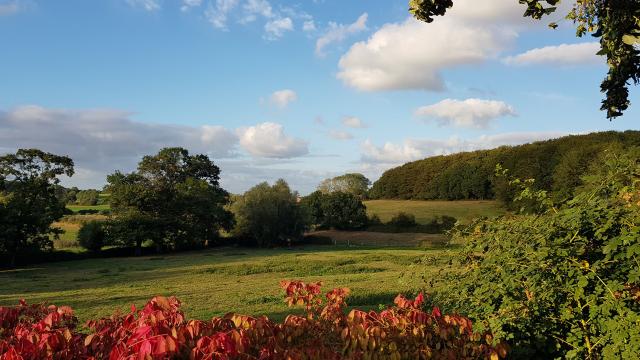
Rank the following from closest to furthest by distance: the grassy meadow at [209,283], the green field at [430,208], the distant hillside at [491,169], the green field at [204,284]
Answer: the grassy meadow at [209,283]
the green field at [204,284]
the distant hillside at [491,169]
the green field at [430,208]

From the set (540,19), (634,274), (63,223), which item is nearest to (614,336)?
(634,274)

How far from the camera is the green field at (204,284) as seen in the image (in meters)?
16.1

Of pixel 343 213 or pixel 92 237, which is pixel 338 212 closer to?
pixel 343 213

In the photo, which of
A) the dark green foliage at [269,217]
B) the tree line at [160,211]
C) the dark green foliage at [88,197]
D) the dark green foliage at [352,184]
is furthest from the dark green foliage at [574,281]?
the dark green foliage at [88,197]

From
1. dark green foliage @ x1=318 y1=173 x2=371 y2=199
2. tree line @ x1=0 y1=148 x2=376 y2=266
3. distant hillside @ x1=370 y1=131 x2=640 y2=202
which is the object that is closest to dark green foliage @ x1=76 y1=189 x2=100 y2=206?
tree line @ x1=0 y1=148 x2=376 y2=266

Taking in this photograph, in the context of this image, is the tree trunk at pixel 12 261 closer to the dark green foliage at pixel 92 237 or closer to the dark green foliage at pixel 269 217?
the dark green foliage at pixel 92 237

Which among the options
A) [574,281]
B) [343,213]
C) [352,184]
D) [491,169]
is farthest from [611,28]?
[352,184]

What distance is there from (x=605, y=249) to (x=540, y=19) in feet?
8.65

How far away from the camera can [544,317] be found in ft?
16.2

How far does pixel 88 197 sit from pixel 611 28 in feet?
313

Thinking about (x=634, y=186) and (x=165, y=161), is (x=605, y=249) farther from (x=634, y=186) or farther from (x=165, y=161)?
(x=165, y=161)

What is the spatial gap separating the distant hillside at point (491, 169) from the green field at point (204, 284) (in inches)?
1407

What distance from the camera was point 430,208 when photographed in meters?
74.1

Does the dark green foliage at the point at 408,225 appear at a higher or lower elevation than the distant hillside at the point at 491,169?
lower
